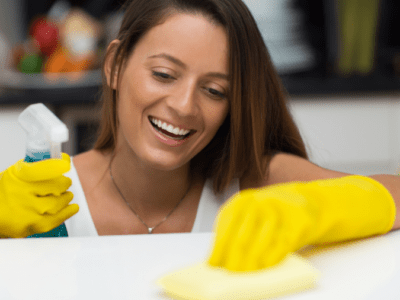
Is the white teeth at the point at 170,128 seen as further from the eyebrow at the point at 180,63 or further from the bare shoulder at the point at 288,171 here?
the bare shoulder at the point at 288,171

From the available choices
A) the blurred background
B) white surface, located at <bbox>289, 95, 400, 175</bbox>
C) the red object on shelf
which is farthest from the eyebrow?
the red object on shelf

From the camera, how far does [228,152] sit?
3.40ft

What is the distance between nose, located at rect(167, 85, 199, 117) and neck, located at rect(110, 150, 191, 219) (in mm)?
234

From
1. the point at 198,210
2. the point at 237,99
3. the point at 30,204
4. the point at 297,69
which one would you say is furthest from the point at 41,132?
the point at 297,69

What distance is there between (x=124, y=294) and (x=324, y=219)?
0.21m

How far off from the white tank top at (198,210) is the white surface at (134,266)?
19.3 inches

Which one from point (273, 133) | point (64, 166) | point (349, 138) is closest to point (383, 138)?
point (349, 138)

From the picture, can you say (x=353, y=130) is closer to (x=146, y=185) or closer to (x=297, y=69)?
(x=297, y=69)

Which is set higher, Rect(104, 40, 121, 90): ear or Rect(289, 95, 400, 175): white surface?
Rect(104, 40, 121, 90): ear

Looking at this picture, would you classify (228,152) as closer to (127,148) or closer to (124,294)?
(127,148)

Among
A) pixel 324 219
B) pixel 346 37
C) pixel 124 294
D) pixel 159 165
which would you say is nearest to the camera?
pixel 124 294

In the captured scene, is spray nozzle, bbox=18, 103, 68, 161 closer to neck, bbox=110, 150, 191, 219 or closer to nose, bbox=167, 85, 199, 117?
nose, bbox=167, 85, 199, 117

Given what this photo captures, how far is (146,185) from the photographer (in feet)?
3.49

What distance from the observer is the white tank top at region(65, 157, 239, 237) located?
3.30 ft
